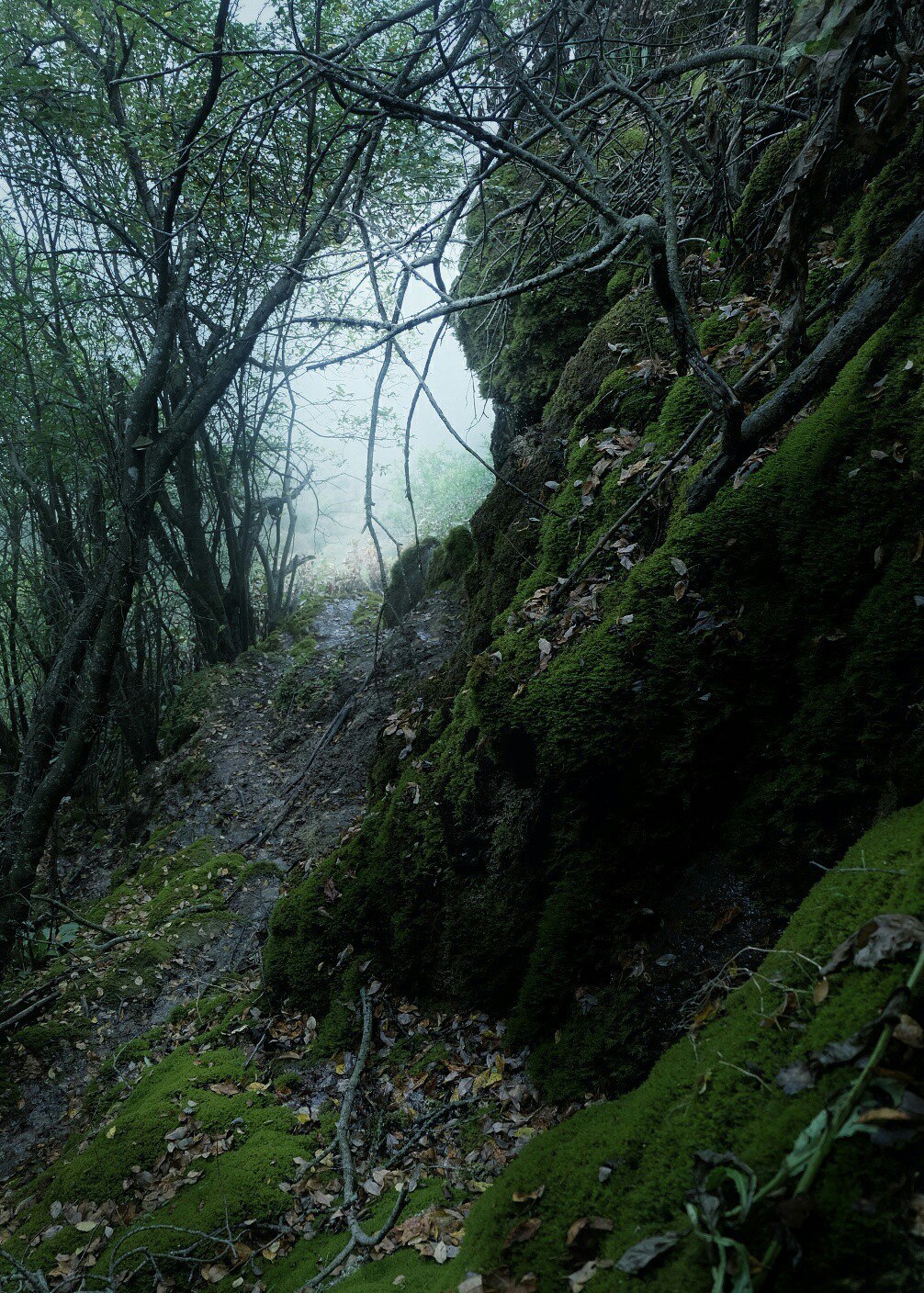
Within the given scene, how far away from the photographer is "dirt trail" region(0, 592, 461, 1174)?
5.30 meters

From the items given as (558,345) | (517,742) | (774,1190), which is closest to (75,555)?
(558,345)

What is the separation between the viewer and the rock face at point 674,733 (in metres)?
2.73

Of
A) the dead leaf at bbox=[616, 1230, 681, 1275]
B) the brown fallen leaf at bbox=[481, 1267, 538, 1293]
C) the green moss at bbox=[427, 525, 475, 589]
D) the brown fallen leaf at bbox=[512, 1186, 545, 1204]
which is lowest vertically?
the brown fallen leaf at bbox=[481, 1267, 538, 1293]

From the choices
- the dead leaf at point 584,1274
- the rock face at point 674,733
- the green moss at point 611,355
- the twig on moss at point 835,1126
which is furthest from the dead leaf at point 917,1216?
the green moss at point 611,355

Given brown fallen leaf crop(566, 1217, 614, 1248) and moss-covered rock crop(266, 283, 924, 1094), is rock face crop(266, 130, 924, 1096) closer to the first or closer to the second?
moss-covered rock crop(266, 283, 924, 1094)

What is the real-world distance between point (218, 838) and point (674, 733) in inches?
272

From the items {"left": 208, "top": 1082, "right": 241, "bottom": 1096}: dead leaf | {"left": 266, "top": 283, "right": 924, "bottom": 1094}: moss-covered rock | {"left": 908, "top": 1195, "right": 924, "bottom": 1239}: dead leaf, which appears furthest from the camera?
{"left": 208, "top": 1082, "right": 241, "bottom": 1096}: dead leaf

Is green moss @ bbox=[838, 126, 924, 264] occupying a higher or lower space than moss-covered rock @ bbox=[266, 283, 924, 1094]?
higher

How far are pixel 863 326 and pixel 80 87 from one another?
10.0 metres

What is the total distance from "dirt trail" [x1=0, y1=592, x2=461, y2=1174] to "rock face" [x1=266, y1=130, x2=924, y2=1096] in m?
1.03

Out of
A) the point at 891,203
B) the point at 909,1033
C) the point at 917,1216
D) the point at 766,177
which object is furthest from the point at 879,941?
the point at 766,177

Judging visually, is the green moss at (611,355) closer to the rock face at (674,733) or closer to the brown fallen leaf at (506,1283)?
the rock face at (674,733)

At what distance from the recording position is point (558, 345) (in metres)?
6.70

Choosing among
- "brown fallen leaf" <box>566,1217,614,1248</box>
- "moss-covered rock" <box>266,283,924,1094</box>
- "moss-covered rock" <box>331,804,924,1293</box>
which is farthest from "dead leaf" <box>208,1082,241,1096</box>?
"brown fallen leaf" <box>566,1217,614,1248</box>
